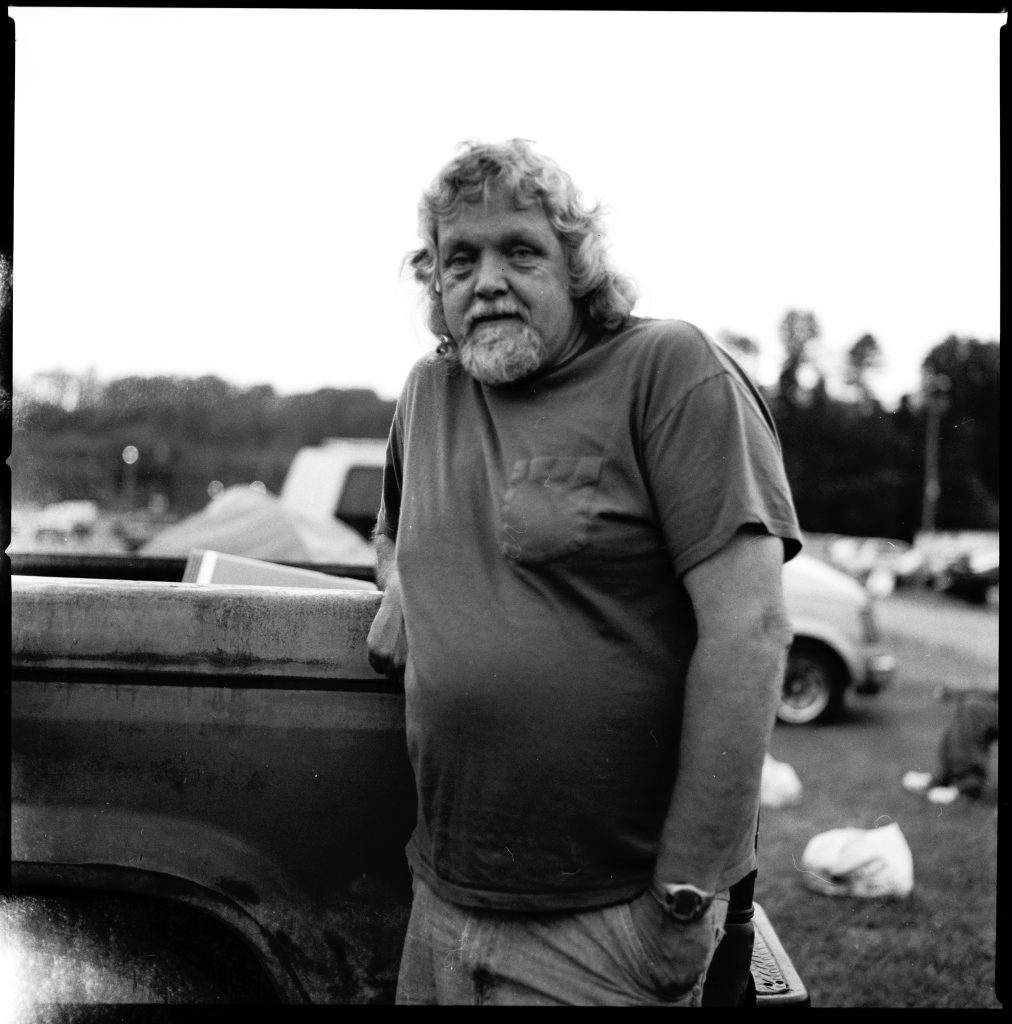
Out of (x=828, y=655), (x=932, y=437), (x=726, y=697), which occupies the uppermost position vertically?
(x=932, y=437)

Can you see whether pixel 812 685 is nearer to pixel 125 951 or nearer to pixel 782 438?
pixel 125 951

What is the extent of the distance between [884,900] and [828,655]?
4.00 metres

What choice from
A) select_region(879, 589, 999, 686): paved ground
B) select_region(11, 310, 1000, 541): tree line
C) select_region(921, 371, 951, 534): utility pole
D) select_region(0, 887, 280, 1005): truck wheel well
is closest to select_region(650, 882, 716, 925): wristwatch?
select_region(0, 887, 280, 1005): truck wheel well

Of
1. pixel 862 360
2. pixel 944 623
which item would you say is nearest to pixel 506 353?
pixel 944 623

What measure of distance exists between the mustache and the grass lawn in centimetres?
168

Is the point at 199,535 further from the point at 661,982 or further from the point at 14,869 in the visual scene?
the point at 661,982

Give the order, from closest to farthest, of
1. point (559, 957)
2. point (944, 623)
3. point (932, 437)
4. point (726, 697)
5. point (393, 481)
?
point (726, 697) → point (559, 957) → point (393, 481) → point (944, 623) → point (932, 437)

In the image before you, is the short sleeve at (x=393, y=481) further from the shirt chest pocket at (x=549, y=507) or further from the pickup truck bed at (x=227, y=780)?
the shirt chest pocket at (x=549, y=507)

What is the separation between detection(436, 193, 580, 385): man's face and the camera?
1.80m

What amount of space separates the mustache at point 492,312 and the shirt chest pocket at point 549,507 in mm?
282

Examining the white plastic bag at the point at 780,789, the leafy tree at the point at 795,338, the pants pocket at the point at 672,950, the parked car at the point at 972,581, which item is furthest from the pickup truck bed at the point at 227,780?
the leafy tree at the point at 795,338

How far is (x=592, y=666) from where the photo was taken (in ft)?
5.47

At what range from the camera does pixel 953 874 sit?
495cm

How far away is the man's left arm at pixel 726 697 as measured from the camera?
1.58 m
